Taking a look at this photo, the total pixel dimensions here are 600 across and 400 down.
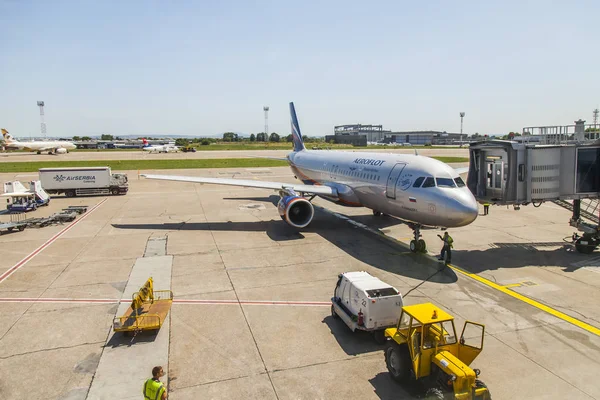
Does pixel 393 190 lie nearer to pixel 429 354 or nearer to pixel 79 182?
pixel 429 354

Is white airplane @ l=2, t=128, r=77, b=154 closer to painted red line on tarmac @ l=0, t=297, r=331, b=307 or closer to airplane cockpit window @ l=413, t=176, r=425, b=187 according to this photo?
painted red line on tarmac @ l=0, t=297, r=331, b=307

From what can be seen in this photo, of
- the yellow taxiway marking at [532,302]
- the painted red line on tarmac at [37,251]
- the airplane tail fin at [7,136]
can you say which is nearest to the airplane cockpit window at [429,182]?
the yellow taxiway marking at [532,302]

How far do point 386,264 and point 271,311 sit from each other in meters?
6.69

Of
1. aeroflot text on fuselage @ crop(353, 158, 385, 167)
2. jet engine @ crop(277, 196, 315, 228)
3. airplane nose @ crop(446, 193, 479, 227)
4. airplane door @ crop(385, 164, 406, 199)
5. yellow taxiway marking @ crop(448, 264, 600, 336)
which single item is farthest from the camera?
jet engine @ crop(277, 196, 315, 228)

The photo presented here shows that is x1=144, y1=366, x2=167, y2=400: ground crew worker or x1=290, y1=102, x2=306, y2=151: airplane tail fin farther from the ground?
x1=290, y1=102, x2=306, y2=151: airplane tail fin

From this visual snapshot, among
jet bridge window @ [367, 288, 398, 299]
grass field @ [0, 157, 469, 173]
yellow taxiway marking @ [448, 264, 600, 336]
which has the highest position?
grass field @ [0, 157, 469, 173]

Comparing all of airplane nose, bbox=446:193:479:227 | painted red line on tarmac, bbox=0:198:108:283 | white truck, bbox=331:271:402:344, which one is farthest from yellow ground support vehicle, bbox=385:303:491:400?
painted red line on tarmac, bbox=0:198:108:283

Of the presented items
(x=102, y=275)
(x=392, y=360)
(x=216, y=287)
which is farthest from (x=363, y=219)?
(x=392, y=360)

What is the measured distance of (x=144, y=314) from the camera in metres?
Answer: 12.1

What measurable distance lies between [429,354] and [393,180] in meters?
A: 12.7

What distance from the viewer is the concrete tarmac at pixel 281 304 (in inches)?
376

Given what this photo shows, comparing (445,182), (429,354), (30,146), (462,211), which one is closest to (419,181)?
(445,182)

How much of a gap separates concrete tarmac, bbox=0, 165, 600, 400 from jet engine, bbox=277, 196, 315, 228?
86cm

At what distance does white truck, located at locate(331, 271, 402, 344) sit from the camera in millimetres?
10906
